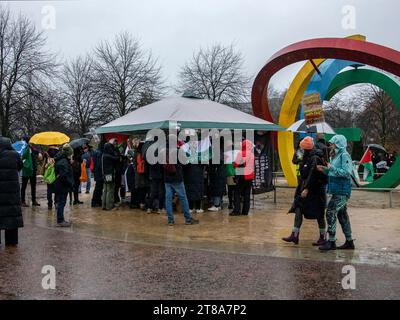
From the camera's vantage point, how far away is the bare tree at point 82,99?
130 ft

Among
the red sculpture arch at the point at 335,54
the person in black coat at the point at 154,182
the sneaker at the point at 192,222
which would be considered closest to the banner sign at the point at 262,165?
the red sculpture arch at the point at 335,54

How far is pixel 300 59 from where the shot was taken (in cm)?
1507

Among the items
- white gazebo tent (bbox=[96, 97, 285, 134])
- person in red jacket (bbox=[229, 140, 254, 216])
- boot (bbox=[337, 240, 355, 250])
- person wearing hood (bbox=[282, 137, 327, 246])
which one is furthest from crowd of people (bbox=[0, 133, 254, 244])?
boot (bbox=[337, 240, 355, 250])

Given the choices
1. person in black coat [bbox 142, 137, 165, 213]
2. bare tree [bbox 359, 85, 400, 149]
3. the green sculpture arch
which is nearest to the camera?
person in black coat [bbox 142, 137, 165, 213]

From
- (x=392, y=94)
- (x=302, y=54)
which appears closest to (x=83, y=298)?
(x=302, y=54)

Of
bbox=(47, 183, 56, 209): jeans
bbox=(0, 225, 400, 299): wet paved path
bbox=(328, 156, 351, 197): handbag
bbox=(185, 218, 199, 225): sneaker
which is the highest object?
bbox=(328, 156, 351, 197): handbag

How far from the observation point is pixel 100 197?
12523 mm

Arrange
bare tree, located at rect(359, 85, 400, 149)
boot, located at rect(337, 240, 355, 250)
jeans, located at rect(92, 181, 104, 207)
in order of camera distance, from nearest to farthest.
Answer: boot, located at rect(337, 240, 355, 250) < jeans, located at rect(92, 181, 104, 207) < bare tree, located at rect(359, 85, 400, 149)

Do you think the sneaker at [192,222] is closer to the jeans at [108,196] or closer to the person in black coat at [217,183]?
the person in black coat at [217,183]

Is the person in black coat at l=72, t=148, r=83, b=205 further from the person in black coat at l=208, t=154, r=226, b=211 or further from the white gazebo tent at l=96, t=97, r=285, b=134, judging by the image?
the person in black coat at l=208, t=154, r=226, b=211

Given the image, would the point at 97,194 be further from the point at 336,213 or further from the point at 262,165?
the point at 336,213

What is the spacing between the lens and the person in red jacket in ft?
33.4

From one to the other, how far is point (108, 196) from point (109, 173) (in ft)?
2.37

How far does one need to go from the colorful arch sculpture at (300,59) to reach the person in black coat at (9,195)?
994cm
